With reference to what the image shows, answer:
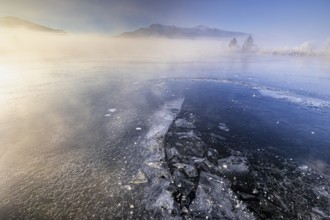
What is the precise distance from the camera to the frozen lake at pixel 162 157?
4855 millimetres

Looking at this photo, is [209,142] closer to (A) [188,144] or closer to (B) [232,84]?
(A) [188,144]

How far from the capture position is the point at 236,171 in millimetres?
6191

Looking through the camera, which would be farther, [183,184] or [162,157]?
[162,157]

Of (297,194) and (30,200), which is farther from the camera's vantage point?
(297,194)

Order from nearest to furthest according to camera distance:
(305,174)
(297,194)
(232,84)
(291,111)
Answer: (297,194)
(305,174)
(291,111)
(232,84)

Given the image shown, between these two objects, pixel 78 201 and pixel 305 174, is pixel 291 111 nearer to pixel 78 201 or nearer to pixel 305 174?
pixel 305 174

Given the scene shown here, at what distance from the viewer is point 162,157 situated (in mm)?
6785

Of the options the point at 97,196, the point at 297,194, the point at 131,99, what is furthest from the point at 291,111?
the point at 97,196

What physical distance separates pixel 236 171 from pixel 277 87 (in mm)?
13816

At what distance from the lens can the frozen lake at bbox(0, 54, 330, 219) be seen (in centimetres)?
486

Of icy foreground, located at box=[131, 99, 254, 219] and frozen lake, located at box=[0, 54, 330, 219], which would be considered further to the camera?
frozen lake, located at box=[0, 54, 330, 219]

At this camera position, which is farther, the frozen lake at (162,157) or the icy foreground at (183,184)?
the frozen lake at (162,157)

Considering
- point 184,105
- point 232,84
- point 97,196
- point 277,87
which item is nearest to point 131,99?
point 184,105

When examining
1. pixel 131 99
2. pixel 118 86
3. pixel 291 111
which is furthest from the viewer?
pixel 118 86
